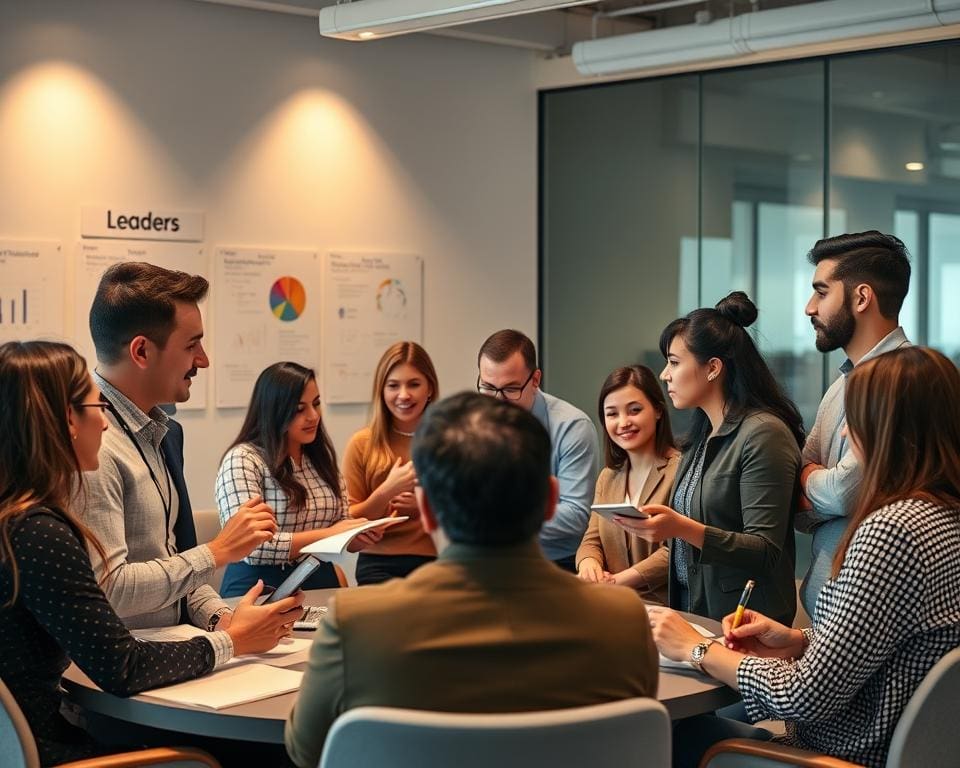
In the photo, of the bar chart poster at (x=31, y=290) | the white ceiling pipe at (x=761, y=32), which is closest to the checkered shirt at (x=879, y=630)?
the white ceiling pipe at (x=761, y=32)

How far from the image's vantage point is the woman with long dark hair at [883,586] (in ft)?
7.80

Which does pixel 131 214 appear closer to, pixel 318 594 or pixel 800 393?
pixel 318 594

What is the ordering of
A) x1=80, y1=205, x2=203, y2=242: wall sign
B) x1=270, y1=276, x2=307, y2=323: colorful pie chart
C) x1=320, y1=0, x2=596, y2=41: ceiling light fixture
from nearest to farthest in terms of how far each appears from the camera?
x1=320, y1=0, x2=596, y2=41: ceiling light fixture, x1=80, y1=205, x2=203, y2=242: wall sign, x1=270, y1=276, x2=307, y2=323: colorful pie chart

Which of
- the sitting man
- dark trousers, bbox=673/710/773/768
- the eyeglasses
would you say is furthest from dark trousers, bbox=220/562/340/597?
the sitting man

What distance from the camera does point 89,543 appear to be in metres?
2.75

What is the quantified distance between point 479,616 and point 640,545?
2317 millimetres

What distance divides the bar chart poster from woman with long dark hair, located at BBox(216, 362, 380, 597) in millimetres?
1816

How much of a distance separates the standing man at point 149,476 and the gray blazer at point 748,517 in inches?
52.8

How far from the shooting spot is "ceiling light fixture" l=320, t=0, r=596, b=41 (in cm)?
500

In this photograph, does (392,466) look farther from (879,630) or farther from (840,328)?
(879,630)

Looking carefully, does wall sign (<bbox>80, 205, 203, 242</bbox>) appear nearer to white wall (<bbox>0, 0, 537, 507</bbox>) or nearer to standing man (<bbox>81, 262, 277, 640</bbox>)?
white wall (<bbox>0, 0, 537, 507</bbox>)

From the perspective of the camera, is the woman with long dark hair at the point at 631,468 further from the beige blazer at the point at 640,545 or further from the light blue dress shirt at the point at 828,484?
the light blue dress shirt at the point at 828,484

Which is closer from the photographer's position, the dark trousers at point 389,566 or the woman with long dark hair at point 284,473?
the woman with long dark hair at point 284,473

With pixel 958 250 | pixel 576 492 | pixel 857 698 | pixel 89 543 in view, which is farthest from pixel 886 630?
pixel 958 250
